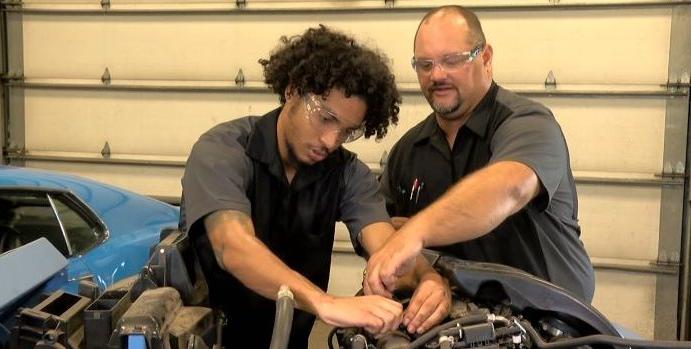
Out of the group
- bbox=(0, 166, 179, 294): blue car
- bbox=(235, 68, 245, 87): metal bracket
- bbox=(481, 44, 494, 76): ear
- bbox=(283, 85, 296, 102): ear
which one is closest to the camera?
bbox=(283, 85, 296, 102): ear

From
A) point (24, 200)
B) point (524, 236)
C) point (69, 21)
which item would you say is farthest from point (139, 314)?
point (69, 21)

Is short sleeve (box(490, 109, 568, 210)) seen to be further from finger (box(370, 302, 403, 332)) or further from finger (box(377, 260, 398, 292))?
finger (box(370, 302, 403, 332))

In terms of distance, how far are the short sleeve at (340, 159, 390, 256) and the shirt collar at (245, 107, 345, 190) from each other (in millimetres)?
72

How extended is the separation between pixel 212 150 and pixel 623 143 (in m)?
3.72

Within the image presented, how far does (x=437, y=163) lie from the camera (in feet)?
7.93

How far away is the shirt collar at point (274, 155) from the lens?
1.98 m

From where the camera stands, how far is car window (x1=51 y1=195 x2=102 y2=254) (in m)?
3.65

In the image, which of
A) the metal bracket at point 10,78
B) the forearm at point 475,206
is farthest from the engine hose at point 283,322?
the metal bracket at point 10,78

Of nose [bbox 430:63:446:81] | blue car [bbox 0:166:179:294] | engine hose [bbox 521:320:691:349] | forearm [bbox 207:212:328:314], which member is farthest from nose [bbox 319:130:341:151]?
blue car [bbox 0:166:179:294]

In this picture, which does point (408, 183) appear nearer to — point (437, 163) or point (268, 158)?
point (437, 163)

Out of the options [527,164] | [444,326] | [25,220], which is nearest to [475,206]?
[527,164]

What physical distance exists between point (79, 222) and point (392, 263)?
8.76 feet

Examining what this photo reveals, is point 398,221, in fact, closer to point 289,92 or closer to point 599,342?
point 289,92

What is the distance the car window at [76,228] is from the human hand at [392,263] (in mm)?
2497
